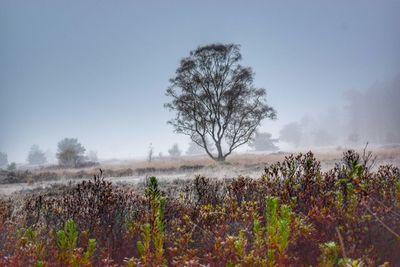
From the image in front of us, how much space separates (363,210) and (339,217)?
644 millimetres

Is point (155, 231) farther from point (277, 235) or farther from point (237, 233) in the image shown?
point (237, 233)

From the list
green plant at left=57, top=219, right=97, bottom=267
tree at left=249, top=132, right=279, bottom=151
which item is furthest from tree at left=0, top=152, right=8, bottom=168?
green plant at left=57, top=219, right=97, bottom=267

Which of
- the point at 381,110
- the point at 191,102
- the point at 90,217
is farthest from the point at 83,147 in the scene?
the point at 90,217

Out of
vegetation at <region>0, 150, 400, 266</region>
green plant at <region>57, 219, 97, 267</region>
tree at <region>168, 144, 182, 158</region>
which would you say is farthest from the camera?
tree at <region>168, 144, 182, 158</region>

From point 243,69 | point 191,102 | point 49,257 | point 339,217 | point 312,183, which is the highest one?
point 243,69

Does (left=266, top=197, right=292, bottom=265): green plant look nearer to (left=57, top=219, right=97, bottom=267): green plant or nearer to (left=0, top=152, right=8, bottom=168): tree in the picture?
(left=57, top=219, right=97, bottom=267): green plant

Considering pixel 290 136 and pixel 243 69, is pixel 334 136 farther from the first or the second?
pixel 243 69

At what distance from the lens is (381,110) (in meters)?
94.8

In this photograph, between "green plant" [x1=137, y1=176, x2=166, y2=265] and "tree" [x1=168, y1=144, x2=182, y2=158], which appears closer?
"green plant" [x1=137, y1=176, x2=166, y2=265]

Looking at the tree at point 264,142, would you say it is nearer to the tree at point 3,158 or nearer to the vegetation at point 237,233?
the tree at point 3,158

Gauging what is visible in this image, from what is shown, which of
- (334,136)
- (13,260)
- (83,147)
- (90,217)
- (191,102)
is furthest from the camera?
(334,136)

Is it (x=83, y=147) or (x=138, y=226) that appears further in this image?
(x=83, y=147)

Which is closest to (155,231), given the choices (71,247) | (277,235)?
(71,247)

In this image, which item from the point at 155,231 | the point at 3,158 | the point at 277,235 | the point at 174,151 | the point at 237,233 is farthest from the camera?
the point at 3,158
